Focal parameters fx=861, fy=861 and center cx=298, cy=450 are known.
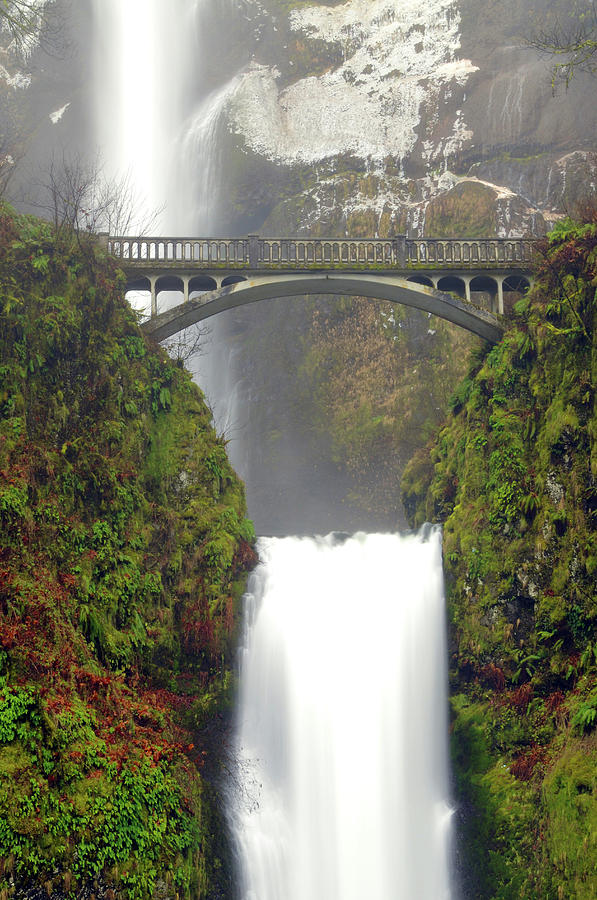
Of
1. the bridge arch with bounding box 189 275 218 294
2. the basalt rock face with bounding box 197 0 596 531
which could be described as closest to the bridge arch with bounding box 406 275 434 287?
the bridge arch with bounding box 189 275 218 294

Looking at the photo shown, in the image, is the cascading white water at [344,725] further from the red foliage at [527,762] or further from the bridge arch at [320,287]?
the bridge arch at [320,287]

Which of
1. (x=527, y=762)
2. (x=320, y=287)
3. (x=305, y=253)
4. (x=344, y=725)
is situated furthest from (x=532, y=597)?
(x=305, y=253)

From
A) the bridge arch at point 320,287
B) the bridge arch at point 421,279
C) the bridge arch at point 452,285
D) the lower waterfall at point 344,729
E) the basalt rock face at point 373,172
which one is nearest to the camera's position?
the lower waterfall at point 344,729

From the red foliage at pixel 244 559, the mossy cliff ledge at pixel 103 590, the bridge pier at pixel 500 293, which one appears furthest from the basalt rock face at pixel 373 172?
the mossy cliff ledge at pixel 103 590

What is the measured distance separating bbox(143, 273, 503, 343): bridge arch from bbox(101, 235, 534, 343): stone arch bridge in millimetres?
28

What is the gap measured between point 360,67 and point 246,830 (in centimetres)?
4188

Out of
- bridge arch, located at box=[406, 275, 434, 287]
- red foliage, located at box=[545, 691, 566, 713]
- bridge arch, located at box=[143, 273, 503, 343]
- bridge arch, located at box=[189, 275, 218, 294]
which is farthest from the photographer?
bridge arch, located at box=[406, 275, 434, 287]

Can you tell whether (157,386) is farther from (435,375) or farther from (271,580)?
(435,375)

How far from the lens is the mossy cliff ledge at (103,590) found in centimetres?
1413

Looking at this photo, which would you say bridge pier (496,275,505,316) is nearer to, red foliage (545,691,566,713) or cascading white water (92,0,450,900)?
cascading white water (92,0,450,900)

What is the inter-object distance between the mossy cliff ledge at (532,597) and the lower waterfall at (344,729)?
2.28ft

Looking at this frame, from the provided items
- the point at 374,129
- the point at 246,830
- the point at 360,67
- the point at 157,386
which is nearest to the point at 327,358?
the point at 374,129

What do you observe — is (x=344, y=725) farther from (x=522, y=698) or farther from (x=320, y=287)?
(x=320, y=287)

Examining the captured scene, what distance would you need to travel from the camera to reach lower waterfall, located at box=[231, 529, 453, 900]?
1788cm
